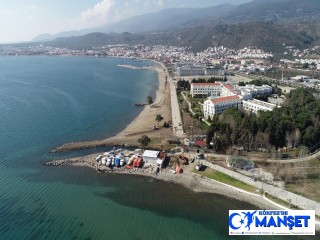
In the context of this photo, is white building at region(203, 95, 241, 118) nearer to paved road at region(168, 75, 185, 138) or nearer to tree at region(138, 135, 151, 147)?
paved road at region(168, 75, 185, 138)

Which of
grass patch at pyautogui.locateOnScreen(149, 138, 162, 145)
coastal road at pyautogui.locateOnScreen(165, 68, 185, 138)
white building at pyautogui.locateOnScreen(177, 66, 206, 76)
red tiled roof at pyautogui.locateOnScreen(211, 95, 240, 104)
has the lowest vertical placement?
white building at pyautogui.locateOnScreen(177, 66, 206, 76)

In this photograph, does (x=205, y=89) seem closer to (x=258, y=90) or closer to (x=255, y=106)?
(x=258, y=90)

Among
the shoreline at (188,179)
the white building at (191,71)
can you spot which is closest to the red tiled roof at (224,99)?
the shoreline at (188,179)

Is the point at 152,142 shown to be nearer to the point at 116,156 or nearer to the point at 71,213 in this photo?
the point at 116,156

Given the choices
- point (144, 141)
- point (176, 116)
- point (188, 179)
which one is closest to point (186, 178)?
point (188, 179)

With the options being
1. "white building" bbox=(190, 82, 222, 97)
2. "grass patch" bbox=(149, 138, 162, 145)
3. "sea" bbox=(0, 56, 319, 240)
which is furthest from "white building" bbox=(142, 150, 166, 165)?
"white building" bbox=(190, 82, 222, 97)

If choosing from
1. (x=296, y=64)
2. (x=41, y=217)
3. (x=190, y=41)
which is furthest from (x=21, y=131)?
(x=190, y=41)
